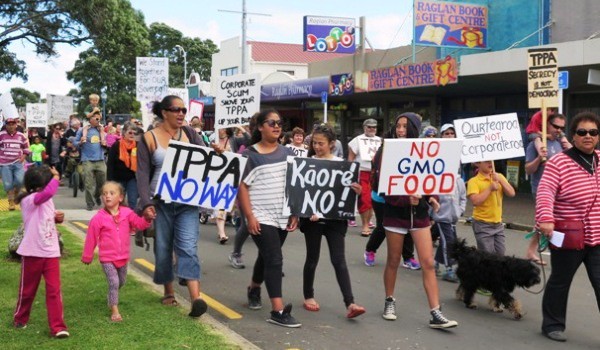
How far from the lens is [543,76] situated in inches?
378

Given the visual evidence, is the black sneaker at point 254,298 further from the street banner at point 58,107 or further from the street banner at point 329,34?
the street banner at point 58,107

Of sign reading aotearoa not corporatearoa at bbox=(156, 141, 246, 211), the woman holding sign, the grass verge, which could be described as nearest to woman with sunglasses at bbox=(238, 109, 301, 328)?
sign reading aotearoa not corporatearoa at bbox=(156, 141, 246, 211)

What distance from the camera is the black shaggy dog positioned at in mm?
6137

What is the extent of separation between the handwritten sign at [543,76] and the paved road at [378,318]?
7.84ft

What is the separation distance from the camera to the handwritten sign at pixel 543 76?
9.40m

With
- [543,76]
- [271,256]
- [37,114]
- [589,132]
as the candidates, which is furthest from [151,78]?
[37,114]

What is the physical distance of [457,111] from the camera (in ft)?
73.5

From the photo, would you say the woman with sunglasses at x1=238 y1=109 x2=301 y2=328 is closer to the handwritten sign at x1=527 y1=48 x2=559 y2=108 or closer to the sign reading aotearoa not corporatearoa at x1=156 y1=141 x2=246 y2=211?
the sign reading aotearoa not corporatearoa at x1=156 y1=141 x2=246 y2=211

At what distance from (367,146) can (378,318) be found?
515 centimetres

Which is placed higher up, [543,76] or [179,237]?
[543,76]

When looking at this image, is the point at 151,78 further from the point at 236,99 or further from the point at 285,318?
the point at 285,318

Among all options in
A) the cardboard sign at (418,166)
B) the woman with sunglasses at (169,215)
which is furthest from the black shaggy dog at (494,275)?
the woman with sunglasses at (169,215)

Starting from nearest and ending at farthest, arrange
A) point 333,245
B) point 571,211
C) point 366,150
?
point 571,211, point 333,245, point 366,150

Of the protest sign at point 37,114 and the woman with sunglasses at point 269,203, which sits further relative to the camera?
the protest sign at point 37,114
